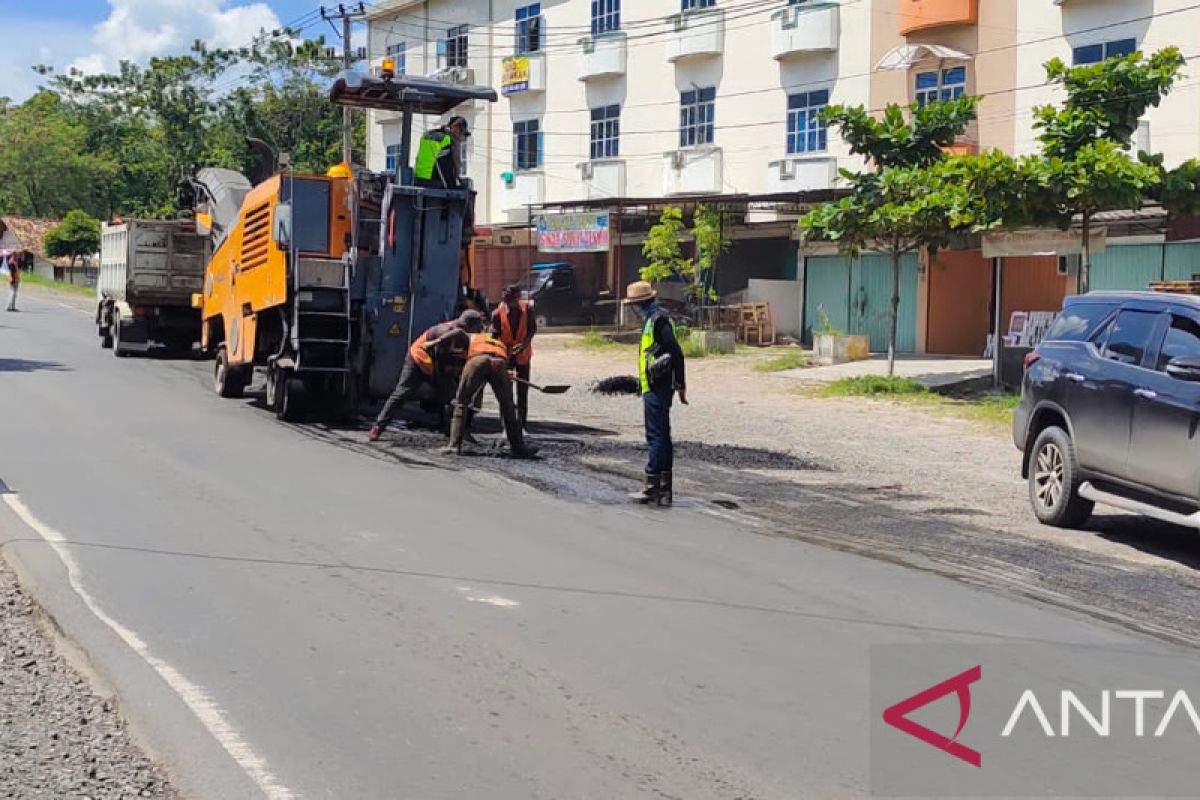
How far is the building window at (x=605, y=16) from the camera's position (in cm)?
4050

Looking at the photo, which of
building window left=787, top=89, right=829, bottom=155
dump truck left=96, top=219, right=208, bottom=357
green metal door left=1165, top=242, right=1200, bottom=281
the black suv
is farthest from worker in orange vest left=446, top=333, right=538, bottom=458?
building window left=787, top=89, right=829, bottom=155

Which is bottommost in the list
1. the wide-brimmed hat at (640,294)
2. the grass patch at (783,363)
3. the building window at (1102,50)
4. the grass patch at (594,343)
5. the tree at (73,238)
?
the grass patch at (783,363)

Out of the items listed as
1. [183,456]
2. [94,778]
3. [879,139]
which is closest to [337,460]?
[183,456]

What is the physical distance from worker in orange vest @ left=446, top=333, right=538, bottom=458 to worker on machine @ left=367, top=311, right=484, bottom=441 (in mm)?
280

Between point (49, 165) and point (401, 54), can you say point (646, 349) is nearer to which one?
point (401, 54)

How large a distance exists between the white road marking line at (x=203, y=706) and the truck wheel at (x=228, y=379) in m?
10.2

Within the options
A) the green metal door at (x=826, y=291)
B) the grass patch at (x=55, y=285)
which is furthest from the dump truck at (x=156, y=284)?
the grass patch at (x=55, y=285)

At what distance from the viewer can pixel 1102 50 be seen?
2798cm

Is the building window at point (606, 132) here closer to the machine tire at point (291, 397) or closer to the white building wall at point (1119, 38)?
the white building wall at point (1119, 38)

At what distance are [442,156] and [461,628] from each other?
9.30 meters

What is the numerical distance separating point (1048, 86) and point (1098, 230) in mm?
6724

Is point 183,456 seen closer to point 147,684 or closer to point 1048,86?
point 147,684

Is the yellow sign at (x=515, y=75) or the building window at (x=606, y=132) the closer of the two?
the building window at (x=606, y=132)

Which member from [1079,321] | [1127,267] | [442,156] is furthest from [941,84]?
[1079,321]
